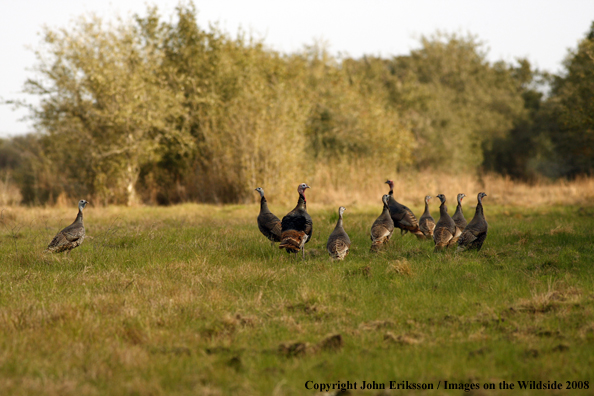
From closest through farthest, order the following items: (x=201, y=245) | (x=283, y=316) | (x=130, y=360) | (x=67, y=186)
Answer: (x=130, y=360) < (x=283, y=316) < (x=201, y=245) < (x=67, y=186)

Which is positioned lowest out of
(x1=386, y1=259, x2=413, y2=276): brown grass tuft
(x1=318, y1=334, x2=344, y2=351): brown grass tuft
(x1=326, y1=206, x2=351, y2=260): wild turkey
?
(x1=318, y1=334, x2=344, y2=351): brown grass tuft

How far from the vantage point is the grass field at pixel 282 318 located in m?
4.74

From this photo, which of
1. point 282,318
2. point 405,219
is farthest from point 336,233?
point 282,318

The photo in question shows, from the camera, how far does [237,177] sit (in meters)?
25.1

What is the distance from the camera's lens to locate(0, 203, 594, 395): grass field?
15.6 feet

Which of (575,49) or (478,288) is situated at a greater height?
(575,49)

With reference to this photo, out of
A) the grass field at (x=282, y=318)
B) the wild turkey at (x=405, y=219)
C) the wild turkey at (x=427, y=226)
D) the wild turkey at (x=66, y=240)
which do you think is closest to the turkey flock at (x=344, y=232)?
the grass field at (x=282, y=318)

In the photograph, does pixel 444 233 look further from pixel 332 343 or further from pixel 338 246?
pixel 332 343

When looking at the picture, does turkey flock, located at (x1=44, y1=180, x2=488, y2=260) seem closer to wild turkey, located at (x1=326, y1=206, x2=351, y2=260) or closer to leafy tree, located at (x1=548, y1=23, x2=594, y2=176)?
wild turkey, located at (x1=326, y1=206, x2=351, y2=260)

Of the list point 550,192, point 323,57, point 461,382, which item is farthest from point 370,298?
point 323,57

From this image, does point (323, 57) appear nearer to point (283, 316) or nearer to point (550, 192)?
point (550, 192)

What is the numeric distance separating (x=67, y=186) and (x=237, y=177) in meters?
9.65

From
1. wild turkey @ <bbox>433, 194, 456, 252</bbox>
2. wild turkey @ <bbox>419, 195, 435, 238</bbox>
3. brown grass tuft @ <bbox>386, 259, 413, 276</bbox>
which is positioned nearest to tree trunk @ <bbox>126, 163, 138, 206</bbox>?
wild turkey @ <bbox>419, 195, 435, 238</bbox>

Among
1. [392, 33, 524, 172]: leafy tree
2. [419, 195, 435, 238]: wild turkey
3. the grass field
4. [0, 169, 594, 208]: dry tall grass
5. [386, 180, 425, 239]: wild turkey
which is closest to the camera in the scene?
the grass field
